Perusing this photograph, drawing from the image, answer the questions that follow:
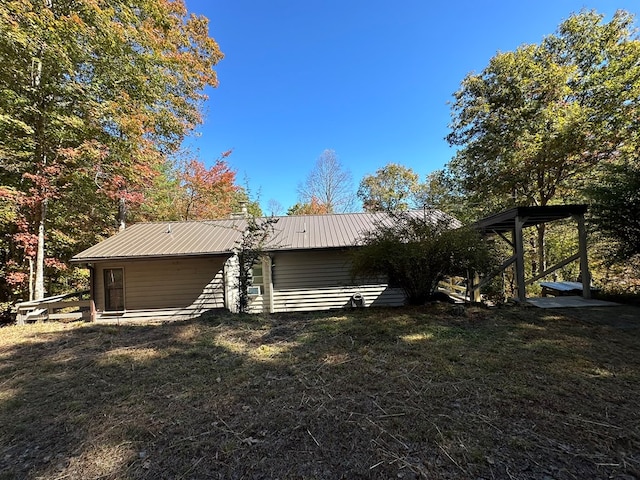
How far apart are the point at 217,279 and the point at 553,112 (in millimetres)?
14176

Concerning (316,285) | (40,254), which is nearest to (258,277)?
(316,285)

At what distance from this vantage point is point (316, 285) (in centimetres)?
1061

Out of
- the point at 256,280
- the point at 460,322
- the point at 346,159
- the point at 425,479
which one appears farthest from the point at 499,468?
the point at 346,159

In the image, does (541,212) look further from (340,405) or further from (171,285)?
(171,285)

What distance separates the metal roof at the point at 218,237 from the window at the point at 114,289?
848 millimetres

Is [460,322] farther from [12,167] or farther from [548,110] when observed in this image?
[12,167]

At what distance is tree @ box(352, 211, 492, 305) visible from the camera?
643 cm

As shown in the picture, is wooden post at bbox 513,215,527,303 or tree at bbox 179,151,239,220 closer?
wooden post at bbox 513,215,527,303

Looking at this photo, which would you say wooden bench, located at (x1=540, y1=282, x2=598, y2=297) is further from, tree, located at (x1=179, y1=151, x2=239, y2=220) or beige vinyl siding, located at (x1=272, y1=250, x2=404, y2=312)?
tree, located at (x1=179, y1=151, x2=239, y2=220)

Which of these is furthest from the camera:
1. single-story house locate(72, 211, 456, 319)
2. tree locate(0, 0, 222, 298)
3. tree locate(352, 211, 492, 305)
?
single-story house locate(72, 211, 456, 319)

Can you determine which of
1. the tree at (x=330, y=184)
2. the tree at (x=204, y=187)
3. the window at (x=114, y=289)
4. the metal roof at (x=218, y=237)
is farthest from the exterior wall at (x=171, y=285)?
the tree at (x=330, y=184)

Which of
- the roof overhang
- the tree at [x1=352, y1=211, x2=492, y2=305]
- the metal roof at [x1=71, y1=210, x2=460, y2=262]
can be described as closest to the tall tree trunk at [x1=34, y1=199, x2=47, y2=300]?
the metal roof at [x1=71, y1=210, x2=460, y2=262]

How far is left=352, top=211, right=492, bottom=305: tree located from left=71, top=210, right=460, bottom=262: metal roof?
79.4 inches

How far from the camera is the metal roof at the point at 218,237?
9727 millimetres
